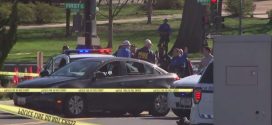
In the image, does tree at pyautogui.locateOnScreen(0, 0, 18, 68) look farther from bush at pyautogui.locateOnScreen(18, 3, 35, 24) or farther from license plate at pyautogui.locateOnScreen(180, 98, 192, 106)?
bush at pyautogui.locateOnScreen(18, 3, 35, 24)

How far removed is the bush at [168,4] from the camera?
7675 cm

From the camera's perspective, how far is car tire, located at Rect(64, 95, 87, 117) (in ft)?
55.7

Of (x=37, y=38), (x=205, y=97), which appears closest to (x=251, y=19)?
(x=37, y=38)

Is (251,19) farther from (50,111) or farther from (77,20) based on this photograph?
(50,111)

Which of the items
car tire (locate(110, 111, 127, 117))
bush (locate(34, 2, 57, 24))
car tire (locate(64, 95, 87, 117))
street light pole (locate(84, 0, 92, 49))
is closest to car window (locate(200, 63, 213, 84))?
car tire (locate(64, 95, 87, 117))

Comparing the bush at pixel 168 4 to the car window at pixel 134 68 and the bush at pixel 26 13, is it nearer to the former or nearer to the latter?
the bush at pixel 26 13

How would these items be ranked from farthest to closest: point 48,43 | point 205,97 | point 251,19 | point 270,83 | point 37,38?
point 251,19, point 37,38, point 48,43, point 205,97, point 270,83

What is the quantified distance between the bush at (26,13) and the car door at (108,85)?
132 feet

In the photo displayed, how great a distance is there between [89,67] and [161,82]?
1896mm

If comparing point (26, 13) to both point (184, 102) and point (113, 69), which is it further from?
point (184, 102)

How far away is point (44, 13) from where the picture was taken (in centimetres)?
6212

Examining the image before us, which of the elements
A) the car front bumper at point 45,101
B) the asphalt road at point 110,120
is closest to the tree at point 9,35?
the asphalt road at point 110,120

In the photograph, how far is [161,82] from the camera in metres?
18.5

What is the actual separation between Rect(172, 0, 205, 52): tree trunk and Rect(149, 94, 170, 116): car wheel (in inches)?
782
